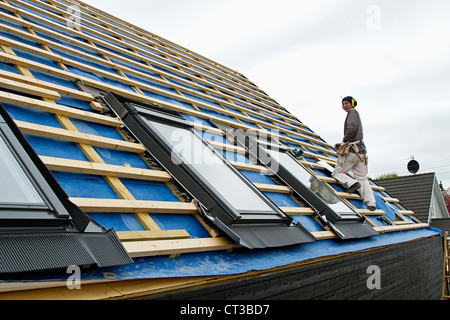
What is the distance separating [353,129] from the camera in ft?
16.9

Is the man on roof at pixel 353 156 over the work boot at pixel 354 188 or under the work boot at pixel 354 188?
over

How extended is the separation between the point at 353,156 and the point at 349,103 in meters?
0.83

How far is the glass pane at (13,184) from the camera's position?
147 cm

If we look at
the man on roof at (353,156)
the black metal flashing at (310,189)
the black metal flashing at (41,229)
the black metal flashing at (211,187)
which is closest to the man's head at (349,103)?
the man on roof at (353,156)

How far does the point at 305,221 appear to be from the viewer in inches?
139

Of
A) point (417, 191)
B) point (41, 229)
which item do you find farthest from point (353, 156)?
point (417, 191)

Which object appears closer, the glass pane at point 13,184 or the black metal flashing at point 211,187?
the glass pane at point 13,184

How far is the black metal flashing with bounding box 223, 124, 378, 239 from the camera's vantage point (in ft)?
12.3

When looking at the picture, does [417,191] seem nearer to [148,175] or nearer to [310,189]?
[310,189]

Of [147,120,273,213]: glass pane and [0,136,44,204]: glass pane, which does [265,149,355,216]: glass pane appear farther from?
[0,136,44,204]: glass pane

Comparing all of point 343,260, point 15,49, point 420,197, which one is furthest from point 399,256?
Result: point 420,197

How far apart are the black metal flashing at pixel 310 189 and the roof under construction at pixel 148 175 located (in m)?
0.02

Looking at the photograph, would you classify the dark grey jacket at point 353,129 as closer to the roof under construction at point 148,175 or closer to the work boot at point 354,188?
the work boot at point 354,188

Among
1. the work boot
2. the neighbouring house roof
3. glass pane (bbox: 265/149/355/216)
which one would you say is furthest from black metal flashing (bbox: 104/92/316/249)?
the neighbouring house roof
